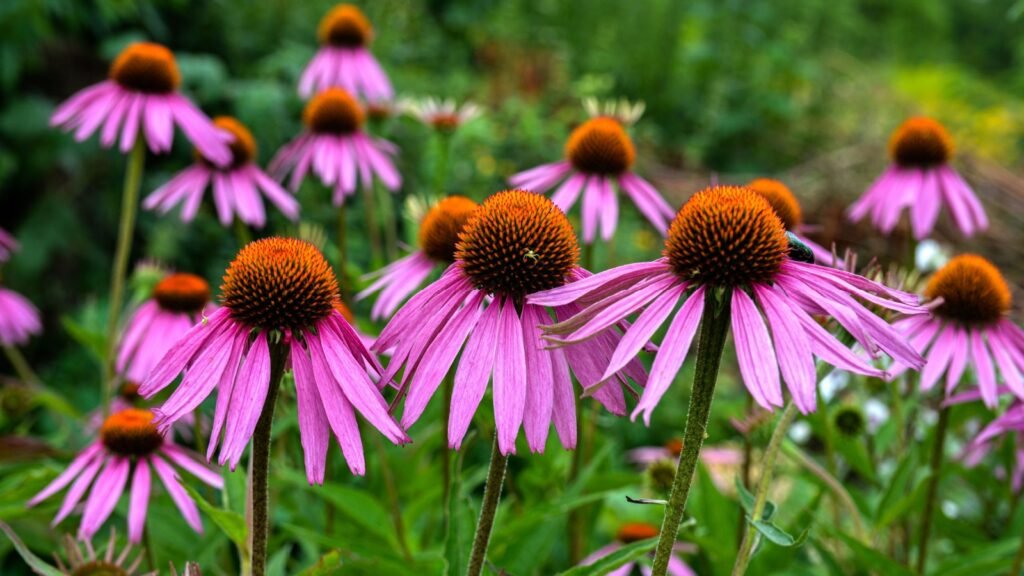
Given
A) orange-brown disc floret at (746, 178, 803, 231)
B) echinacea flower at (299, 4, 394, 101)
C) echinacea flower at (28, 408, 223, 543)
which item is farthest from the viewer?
echinacea flower at (299, 4, 394, 101)

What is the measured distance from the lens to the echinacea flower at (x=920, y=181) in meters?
1.76

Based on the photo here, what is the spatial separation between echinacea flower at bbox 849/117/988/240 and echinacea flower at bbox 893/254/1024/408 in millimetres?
449

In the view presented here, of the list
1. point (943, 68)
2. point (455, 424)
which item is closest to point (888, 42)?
point (943, 68)

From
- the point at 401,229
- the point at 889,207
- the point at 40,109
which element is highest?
the point at 889,207

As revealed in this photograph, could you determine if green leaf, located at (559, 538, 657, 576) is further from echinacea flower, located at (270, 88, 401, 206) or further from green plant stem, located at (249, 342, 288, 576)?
echinacea flower, located at (270, 88, 401, 206)

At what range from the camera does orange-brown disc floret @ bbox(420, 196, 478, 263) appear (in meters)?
1.27

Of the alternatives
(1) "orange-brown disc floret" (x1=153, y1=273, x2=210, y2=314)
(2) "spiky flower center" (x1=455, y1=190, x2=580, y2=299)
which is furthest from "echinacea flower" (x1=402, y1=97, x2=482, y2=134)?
(2) "spiky flower center" (x1=455, y1=190, x2=580, y2=299)

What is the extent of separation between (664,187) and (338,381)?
2919mm

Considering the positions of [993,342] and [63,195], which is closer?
[993,342]

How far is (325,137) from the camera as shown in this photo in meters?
1.94

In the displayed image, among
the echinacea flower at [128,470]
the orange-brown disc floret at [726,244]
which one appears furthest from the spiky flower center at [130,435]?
the orange-brown disc floret at [726,244]

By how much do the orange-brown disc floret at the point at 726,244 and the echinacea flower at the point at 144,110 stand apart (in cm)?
105

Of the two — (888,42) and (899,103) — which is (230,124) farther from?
(888,42)

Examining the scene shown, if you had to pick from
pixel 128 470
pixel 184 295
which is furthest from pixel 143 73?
pixel 128 470
